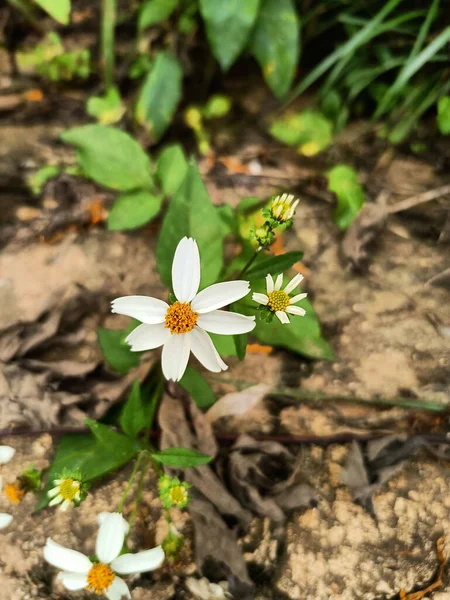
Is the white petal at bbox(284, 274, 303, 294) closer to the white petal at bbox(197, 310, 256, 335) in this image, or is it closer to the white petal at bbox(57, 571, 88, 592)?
the white petal at bbox(197, 310, 256, 335)

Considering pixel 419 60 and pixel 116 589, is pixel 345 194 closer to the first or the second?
pixel 419 60

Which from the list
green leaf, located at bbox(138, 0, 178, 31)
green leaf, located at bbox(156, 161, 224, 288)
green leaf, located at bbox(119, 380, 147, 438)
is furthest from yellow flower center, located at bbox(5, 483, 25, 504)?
green leaf, located at bbox(138, 0, 178, 31)

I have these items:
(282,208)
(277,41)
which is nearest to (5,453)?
(282,208)

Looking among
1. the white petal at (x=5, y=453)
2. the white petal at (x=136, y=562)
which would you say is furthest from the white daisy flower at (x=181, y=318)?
the white petal at (x=5, y=453)

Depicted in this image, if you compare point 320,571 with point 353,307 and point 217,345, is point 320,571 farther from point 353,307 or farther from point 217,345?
point 353,307

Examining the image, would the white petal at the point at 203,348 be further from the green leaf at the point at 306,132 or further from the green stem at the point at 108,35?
the green stem at the point at 108,35

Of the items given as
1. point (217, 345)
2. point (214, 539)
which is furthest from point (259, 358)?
point (214, 539)
